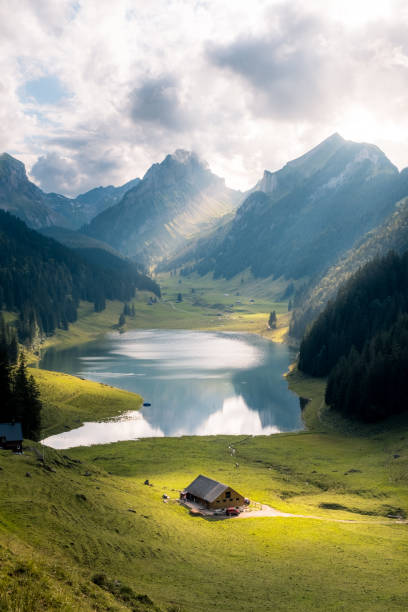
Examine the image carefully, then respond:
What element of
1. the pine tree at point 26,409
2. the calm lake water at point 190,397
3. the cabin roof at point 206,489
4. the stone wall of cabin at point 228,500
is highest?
the pine tree at point 26,409

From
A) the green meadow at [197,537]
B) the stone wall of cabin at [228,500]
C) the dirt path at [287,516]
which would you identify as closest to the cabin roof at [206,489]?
the stone wall of cabin at [228,500]

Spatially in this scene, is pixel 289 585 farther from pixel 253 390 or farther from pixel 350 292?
pixel 350 292

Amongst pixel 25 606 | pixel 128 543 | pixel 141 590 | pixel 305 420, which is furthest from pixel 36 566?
pixel 305 420

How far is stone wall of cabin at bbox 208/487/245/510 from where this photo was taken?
62.5 meters

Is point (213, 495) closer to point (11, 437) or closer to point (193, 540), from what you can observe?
point (193, 540)

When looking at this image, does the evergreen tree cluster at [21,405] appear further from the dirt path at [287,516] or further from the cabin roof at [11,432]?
the dirt path at [287,516]

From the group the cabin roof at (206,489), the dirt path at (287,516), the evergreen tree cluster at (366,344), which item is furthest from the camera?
the evergreen tree cluster at (366,344)

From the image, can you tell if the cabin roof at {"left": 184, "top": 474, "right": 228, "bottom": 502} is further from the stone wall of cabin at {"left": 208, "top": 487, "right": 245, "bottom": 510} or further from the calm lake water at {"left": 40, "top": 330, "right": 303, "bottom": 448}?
the calm lake water at {"left": 40, "top": 330, "right": 303, "bottom": 448}

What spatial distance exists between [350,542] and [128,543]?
2339cm

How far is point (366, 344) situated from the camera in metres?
132

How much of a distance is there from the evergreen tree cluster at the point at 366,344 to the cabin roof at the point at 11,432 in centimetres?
7608

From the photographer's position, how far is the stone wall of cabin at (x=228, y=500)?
6247 cm

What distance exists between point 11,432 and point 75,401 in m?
63.0

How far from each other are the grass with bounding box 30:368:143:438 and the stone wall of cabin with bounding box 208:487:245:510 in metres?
58.8
